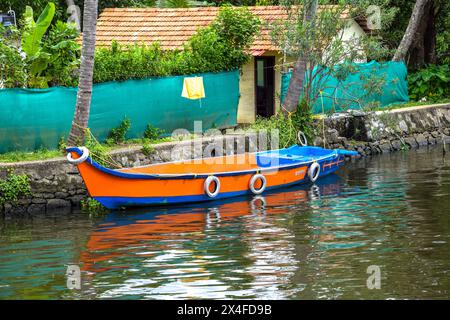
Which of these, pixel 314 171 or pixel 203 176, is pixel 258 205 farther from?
pixel 314 171

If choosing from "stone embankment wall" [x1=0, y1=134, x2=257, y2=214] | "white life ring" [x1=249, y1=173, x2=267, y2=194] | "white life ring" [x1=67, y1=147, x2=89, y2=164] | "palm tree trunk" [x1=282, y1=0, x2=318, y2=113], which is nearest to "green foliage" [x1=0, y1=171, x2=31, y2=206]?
"stone embankment wall" [x1=0, y1=134, x2=257, y2=214]

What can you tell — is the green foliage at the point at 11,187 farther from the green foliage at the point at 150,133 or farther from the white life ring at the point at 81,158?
the green foliage at the point at 150,133

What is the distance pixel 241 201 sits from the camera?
85.3ft

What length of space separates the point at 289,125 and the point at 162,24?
28.3 feet

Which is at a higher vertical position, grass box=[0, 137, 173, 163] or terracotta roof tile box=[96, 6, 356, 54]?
terracotta roof tile box=[96, 6, 356, 54]

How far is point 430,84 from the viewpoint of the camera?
1566 inches

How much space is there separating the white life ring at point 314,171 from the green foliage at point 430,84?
12.0 m

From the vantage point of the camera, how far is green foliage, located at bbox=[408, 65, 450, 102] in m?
39.4

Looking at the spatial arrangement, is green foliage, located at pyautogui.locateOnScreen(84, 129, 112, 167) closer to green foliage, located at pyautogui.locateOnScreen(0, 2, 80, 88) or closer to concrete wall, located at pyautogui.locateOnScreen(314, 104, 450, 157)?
green foliage, located at pyautogui.locateOnScreen(0, 2, 80, 88)

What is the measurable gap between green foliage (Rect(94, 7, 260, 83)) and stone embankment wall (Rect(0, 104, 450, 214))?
251 cm

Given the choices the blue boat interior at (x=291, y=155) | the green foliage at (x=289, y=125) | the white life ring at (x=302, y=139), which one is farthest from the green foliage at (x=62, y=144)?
the white life ring at (x=302, y=139)

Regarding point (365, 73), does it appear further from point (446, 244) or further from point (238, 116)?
point (446, 244)

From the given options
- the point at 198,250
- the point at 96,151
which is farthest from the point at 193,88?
the point at 198,250

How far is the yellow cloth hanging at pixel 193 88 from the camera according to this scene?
30.2 m
